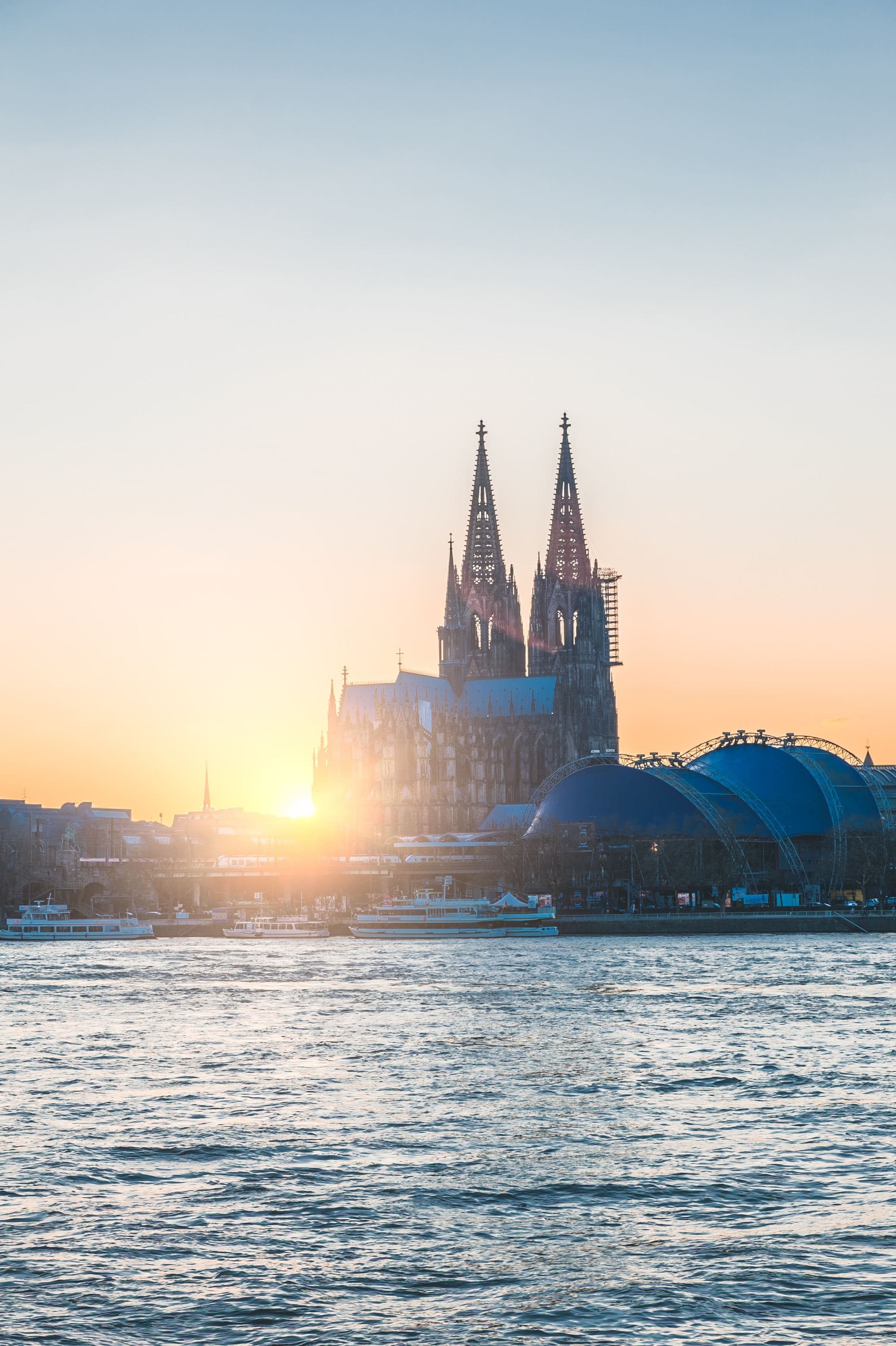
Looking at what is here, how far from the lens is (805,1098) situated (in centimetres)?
3697

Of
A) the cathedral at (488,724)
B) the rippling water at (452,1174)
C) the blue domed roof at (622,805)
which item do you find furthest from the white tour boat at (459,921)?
the rippling water at (452,1174)

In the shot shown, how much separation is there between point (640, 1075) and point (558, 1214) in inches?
595

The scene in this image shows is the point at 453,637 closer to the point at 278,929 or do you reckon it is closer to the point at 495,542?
the point at 495,542

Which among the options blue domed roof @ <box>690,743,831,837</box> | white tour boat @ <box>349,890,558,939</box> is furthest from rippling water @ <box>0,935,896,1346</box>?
blue domed roof @ <box>690,743,831,837</box>

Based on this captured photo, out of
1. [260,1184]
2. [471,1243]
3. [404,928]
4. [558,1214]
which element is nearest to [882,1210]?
[558,1214]

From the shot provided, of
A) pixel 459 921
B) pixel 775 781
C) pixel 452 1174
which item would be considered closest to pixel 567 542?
pixel 775 781

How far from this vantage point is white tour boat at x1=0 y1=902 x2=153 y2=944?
123938 mm

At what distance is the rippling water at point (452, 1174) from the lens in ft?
68.8

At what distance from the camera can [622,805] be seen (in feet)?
452

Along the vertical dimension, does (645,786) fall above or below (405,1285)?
above

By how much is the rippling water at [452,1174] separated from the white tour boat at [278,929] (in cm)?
5891

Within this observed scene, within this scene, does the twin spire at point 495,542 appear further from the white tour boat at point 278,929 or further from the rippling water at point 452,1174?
the rippling water at point 452,1174

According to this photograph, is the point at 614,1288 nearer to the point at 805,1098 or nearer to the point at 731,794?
the point at 805,1098

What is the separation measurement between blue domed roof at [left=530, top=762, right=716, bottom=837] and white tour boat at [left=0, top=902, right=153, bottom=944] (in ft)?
121
